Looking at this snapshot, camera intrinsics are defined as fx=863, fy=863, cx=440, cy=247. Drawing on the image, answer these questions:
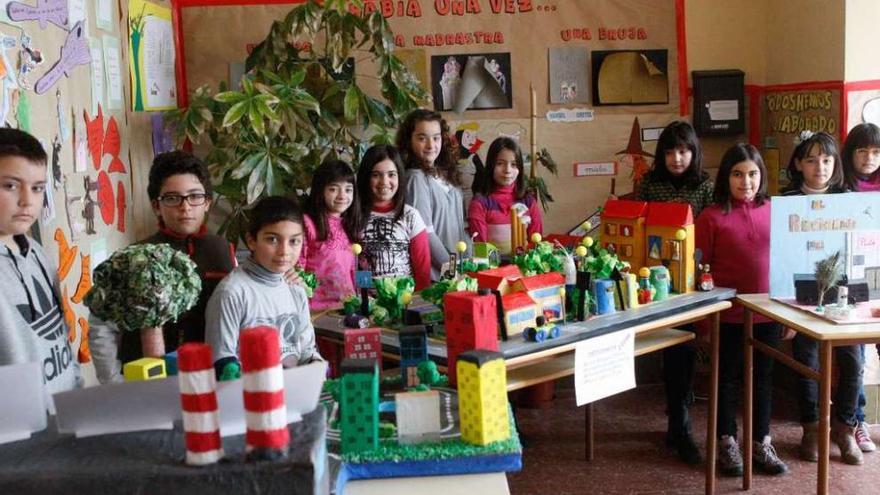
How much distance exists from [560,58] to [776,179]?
4.22 ft

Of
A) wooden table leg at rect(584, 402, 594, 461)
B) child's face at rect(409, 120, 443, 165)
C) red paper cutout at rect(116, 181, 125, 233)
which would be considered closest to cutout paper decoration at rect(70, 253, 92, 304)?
red paper cutout at rect(116, 181, 125, 233)

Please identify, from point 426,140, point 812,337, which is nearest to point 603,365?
point 812,337

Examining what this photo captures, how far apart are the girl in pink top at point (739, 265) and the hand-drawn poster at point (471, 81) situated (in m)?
1.48

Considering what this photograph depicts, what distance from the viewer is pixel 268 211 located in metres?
2.27

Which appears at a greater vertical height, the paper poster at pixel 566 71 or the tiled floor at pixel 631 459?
the paper poster at pixel 566 71

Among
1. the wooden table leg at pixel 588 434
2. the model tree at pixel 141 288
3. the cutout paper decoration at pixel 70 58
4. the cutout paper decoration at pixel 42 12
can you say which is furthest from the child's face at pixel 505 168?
the model tree at pixel 141 288

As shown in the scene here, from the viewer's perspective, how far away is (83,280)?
9.98 ft

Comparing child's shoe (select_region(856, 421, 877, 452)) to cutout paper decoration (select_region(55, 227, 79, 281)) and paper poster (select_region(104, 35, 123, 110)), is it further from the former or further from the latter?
paper poster (select_region(104, 35, 123, 110))

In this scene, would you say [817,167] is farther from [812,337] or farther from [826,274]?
[812,337]

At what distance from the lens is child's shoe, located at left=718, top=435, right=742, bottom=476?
337cm

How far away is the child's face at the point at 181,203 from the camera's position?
2377 mm

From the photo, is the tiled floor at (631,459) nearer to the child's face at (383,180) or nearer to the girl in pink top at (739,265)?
the girl in pink top at (739,265)

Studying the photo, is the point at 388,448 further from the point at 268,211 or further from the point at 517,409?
the point at 517,409

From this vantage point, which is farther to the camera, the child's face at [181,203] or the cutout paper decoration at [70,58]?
the cutout paper decoration at [70,58]
